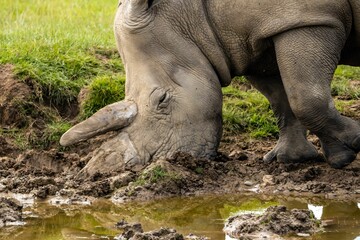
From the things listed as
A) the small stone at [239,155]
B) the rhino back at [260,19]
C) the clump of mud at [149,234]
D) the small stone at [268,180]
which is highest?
the rhino back at [260,19]

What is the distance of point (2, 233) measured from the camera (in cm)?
722

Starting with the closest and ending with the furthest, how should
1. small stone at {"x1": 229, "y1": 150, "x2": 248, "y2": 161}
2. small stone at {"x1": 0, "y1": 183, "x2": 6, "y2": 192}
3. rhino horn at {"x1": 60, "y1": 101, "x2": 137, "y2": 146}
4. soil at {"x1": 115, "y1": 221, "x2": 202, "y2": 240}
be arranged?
soil at {"x1": 115, "y1": 221, "x2": 202, "y2": 240}, rhino horn at {"x1": 60, "y1": 101, "x2": 137, "y2": 146}, small stone at {"x1": 0, "y1": 183, "x2": 6, "y2": 192}, small stone at {"x1": 229, "y1": 150, "x2": 248, "y2": 161}

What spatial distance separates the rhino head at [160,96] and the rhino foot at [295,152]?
2.63ft

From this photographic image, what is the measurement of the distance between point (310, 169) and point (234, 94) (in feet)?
7.50

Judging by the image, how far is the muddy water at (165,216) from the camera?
7.15 meters

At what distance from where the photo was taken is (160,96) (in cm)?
846

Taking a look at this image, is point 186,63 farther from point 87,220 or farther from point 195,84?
point 87,220

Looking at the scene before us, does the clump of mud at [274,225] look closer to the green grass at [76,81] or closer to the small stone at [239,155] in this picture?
the small stone at [239,155]

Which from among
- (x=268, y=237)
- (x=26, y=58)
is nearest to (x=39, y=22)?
(x=26, y=58)

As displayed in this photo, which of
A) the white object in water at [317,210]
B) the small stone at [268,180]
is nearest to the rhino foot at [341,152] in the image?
the small stone at [268,180]

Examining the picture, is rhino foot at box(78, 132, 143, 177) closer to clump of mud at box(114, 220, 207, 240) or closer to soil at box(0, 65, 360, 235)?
soil at box(0, 65, 360, 235)

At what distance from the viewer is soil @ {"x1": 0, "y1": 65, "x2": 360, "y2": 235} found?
831 cm

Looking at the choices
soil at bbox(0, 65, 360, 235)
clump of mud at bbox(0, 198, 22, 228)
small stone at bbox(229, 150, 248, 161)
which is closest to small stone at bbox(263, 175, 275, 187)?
soil at bbox(0, 65, 360, 235)

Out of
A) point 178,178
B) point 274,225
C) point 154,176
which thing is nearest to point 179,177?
point 178,178
